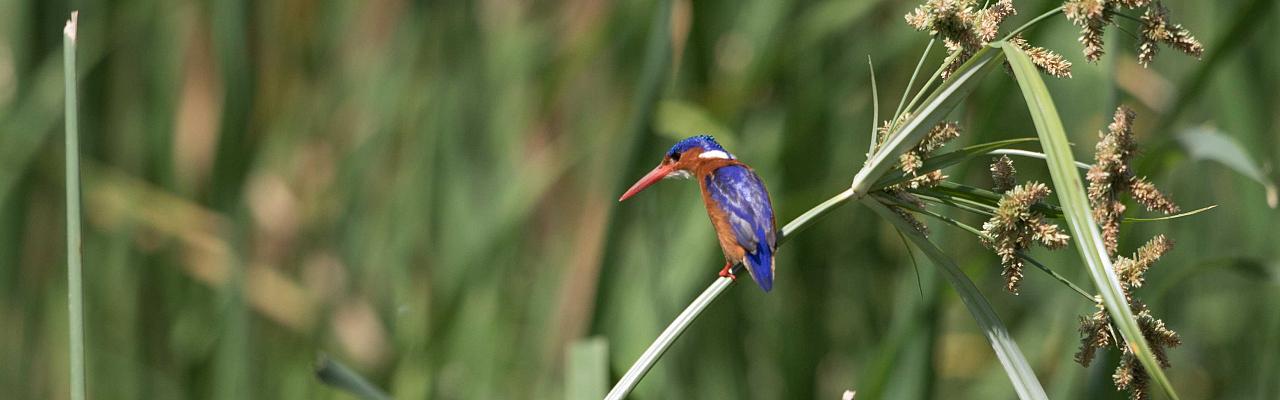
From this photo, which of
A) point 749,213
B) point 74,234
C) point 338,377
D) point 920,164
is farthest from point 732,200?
point 74,234

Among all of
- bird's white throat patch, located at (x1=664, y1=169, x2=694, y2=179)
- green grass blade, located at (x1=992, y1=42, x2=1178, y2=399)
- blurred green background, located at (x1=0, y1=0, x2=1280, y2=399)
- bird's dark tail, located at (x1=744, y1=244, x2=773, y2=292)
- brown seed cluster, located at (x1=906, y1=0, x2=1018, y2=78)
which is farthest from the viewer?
blurred green background, located at (x1=0, y1=0, x2=1280, y2=399)

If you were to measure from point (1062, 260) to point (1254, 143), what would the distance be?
0.42 metres

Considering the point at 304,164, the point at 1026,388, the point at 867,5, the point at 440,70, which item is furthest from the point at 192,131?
the point at 1026,388

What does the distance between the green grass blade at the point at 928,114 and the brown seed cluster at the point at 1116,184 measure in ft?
0.24

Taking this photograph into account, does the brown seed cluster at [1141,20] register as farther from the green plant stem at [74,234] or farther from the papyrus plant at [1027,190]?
the green plant stem at [74,234]

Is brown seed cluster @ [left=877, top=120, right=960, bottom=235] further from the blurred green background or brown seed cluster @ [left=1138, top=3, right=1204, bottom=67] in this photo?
the blurred green background

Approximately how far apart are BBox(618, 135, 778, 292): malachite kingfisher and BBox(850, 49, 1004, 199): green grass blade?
10 centimetres

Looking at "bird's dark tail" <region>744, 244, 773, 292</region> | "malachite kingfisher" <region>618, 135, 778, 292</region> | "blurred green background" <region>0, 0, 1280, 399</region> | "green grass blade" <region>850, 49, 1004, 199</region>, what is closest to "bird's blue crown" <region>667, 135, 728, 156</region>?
"malachite kingfisher" <region>618, 135, 778, 292</region>

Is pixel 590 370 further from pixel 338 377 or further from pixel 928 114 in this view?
pixel 928 114

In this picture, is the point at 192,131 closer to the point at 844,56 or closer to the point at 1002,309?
the point at 844,56

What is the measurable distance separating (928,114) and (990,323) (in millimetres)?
128

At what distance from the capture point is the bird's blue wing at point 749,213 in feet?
2.68

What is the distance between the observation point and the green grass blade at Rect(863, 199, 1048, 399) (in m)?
0.65

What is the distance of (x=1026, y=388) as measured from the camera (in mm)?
655
